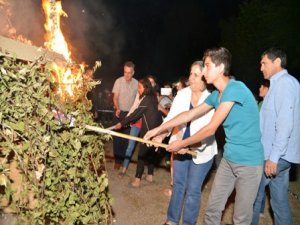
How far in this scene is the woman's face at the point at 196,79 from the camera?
4484mm

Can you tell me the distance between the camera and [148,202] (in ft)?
20.0

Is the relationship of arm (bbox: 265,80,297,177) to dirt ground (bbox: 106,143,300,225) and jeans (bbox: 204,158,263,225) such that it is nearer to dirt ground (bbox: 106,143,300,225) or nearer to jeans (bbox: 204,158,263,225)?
jeans (bbox: 204,158,263,225)

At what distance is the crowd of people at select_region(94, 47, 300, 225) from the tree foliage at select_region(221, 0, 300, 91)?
15.5 meters

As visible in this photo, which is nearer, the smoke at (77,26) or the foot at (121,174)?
the foot at (121,174)

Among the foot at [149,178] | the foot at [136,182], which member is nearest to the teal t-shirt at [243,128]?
the foot at [136,182]

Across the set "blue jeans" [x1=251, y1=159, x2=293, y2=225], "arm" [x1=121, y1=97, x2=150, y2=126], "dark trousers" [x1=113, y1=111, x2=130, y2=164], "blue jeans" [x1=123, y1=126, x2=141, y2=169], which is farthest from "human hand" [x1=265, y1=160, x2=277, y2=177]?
"dark trousers" [x1=113, y1=111, x2=130, y2=164]

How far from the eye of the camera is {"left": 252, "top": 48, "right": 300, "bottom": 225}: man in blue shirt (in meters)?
3.95

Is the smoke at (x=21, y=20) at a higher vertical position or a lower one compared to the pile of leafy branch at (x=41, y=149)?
higher

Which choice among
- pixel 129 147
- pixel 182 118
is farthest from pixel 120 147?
pixel 182 118

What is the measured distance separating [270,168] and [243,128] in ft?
2.39

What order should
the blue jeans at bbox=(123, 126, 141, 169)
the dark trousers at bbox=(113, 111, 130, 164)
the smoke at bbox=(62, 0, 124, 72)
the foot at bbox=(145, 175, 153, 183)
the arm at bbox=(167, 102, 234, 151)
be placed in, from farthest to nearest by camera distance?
the smoke at bbox=(62, 0, 124, 72)
the dark trousers at bbox=(113, 111, 130, 164)
the blue jeans at bbox=(123, 126, 141, 169)
the foot at bbox=(145, 175, 153, 183)
the arm at bbox=(167, 102, 234, 151)

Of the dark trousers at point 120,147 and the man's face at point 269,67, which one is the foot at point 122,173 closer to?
the dark trousers at point 120,147

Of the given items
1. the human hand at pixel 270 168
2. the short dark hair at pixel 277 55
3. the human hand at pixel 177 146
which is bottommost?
Result: the human hand at pixel 270 168

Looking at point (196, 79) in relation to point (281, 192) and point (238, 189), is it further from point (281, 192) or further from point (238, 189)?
point (281, 192)
